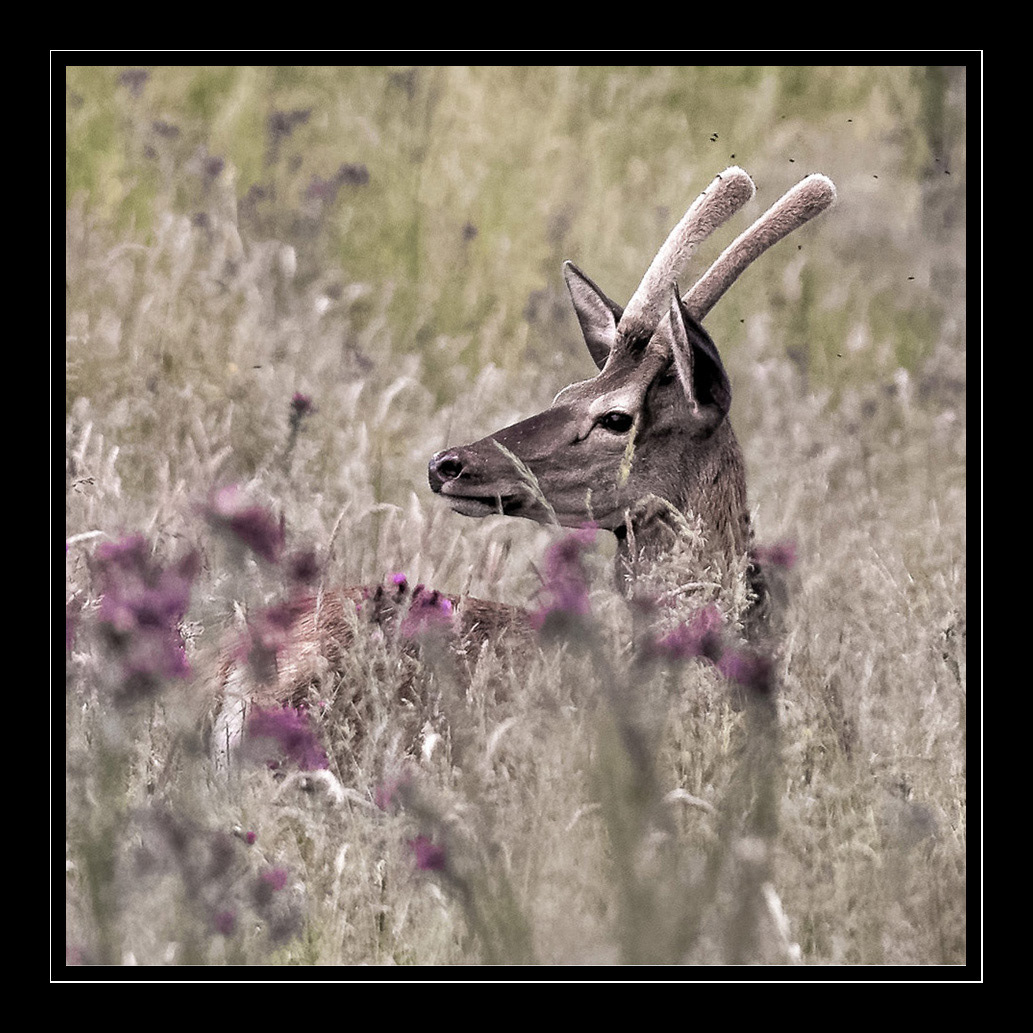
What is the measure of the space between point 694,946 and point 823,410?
3.06 metres

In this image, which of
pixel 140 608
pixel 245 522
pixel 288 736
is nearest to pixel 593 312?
pixel 245 522

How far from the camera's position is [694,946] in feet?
12.3

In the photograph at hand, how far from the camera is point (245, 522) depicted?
12.9 ft

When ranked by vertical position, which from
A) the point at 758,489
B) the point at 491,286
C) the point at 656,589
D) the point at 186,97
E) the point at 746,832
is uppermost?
the point at 186,97

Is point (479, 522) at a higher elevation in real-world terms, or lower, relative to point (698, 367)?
lower

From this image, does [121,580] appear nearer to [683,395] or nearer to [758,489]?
[683,395]

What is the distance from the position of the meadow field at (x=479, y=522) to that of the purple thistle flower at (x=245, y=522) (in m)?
0.01

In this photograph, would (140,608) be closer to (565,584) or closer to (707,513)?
(565,584)

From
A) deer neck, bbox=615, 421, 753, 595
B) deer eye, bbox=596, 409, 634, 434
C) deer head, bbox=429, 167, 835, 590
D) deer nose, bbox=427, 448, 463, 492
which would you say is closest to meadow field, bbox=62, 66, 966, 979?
deer neck, bbox=615, 421, 753, 595

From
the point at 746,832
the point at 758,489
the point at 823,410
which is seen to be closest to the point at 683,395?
the point at 758,489

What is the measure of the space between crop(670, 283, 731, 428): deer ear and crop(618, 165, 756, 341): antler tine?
0.27m

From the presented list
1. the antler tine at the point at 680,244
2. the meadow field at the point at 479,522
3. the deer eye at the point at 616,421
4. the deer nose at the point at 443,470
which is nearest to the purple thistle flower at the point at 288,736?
the meadow field at the point at 479,522

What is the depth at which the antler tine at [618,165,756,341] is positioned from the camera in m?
5.49

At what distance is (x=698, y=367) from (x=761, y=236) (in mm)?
726
